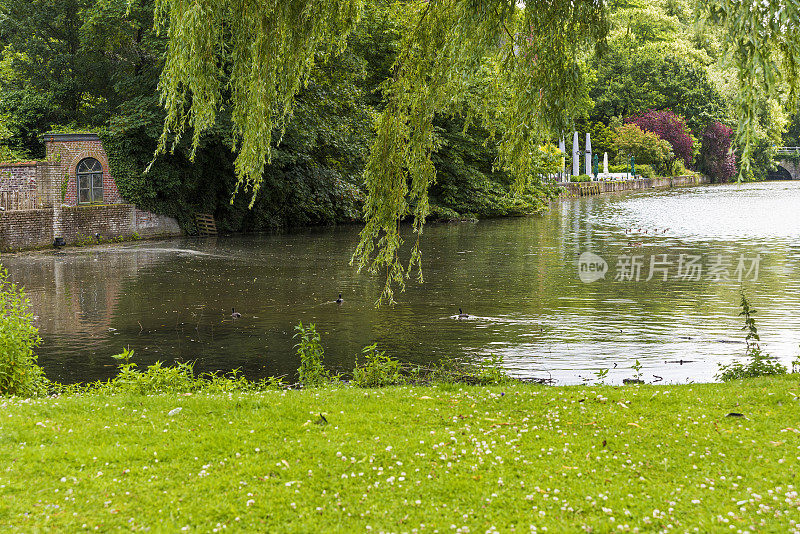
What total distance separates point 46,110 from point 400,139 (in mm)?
29250

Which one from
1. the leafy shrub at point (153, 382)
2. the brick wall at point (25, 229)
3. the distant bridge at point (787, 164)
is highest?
the distant bridge at point (787, 164)

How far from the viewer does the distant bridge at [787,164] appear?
3819 inches

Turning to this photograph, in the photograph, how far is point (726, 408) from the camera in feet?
23.4

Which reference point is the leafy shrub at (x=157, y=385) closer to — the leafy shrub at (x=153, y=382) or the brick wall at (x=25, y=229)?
the leafy shrub at (x=153, y=382)

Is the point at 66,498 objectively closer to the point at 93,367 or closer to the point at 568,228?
the point at 93,367

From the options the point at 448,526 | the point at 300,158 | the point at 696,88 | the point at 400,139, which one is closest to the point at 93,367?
the point at 400,139

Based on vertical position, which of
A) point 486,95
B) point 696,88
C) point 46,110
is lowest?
point 486,95

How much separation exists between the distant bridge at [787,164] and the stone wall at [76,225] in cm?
8526

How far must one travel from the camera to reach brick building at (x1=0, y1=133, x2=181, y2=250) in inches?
1053

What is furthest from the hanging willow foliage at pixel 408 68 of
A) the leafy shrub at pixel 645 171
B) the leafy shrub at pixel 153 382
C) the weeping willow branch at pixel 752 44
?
the leafy shrub at pixel 645 171

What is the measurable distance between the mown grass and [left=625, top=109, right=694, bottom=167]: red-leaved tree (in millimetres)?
73364

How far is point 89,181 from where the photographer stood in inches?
1163

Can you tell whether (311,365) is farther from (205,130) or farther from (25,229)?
(25,229)

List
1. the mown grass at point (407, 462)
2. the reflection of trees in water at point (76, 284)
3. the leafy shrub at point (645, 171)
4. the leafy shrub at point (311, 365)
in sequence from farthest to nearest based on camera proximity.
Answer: the leafy shrub at point (645, 171) < the reflection of trees in water at point (76, 284) < the leafy shrub at point (311, 365) < the mown grass at point (407, 462)
